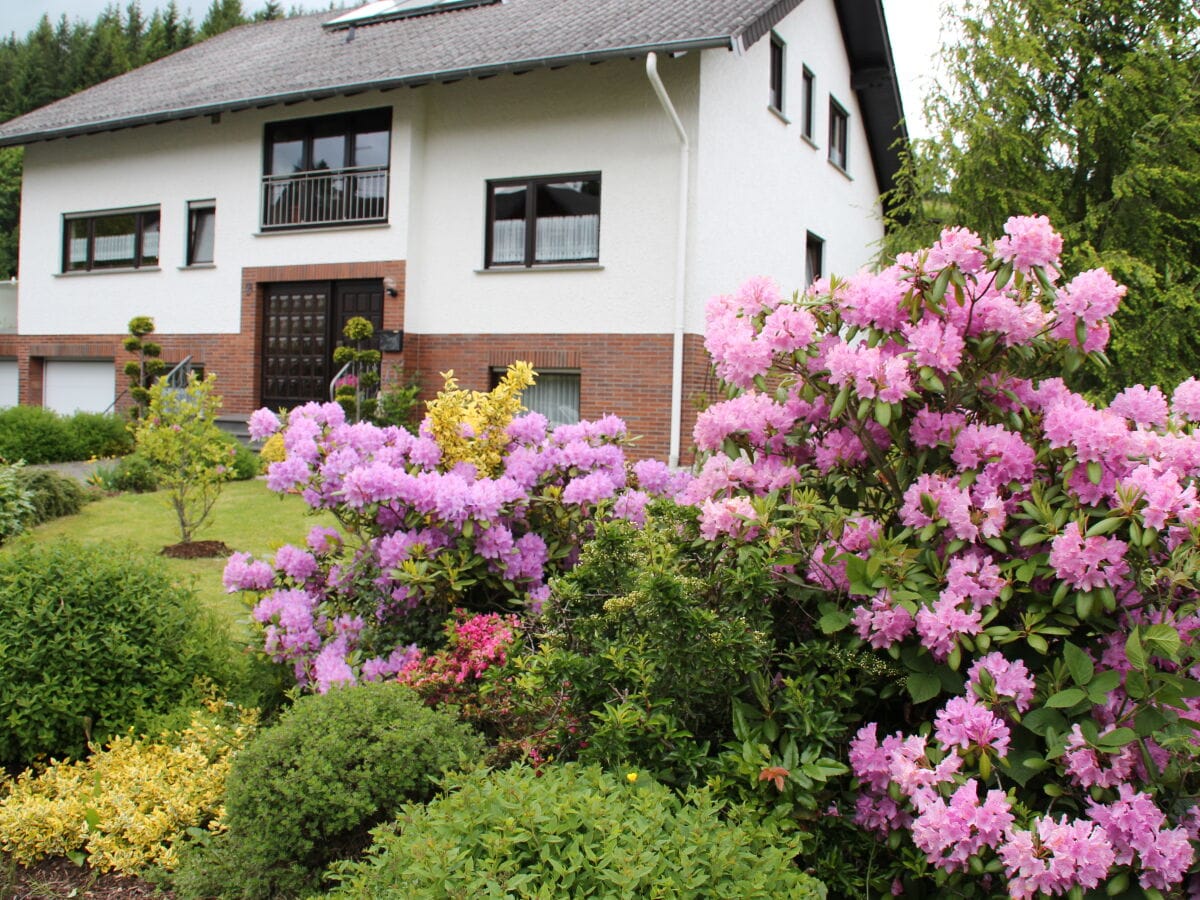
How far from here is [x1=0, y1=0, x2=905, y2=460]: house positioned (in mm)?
13188

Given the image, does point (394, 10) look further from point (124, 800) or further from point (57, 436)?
point (124, 800)

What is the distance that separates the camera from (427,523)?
12.8 ft

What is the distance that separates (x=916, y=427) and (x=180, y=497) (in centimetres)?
765

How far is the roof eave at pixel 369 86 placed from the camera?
39.4 ft

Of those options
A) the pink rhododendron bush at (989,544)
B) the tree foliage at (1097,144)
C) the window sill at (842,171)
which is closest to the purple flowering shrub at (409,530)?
the pink rhododendron bush at (989,544)

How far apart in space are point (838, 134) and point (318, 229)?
1011 cm

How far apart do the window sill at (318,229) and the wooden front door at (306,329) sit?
0.82m

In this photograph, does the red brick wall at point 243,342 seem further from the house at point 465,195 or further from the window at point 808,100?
the window at point 808,100

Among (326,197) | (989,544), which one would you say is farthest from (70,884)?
(326,197)

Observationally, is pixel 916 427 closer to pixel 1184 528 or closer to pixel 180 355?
pixel 1184 528

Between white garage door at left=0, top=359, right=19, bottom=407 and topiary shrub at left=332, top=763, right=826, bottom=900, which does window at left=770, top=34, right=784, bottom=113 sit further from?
white garage door at left=0, top=359, right=19, bottom=407

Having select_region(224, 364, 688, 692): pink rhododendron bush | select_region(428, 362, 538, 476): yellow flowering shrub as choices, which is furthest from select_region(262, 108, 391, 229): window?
select_region(224, 364, 688, 692): pink rhododendron bush

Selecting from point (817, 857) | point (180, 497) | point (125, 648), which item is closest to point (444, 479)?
point (125, 648)

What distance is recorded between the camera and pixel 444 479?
12.3 feet
